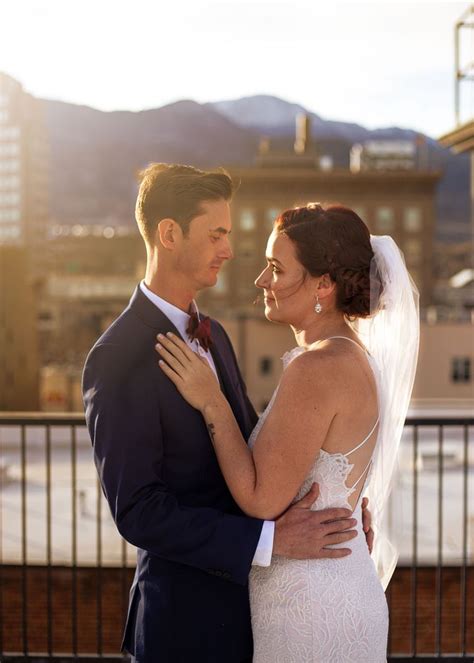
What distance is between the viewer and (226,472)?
2240 mm

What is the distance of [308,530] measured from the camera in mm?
2318

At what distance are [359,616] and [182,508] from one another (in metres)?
0.63

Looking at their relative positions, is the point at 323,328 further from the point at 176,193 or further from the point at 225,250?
the point at 176,193

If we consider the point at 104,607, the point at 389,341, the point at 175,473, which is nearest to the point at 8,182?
the point at 104,607

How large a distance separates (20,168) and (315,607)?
141534mm

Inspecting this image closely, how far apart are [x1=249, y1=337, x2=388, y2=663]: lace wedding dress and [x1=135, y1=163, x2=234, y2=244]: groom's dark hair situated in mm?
515

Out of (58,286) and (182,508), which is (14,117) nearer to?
(58,286)

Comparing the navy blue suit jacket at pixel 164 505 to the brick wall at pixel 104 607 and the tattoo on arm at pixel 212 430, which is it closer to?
the tattoo on arm at pixel 212 430

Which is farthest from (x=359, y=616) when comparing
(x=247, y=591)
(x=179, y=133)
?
(x=179, y=133)

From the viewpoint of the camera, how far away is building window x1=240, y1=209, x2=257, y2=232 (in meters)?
65.0

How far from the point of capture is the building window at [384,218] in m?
66.4

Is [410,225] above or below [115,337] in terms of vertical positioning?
above

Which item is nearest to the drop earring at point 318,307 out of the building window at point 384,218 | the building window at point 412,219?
the building window at point 384,218

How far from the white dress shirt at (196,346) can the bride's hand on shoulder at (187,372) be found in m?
0.09
